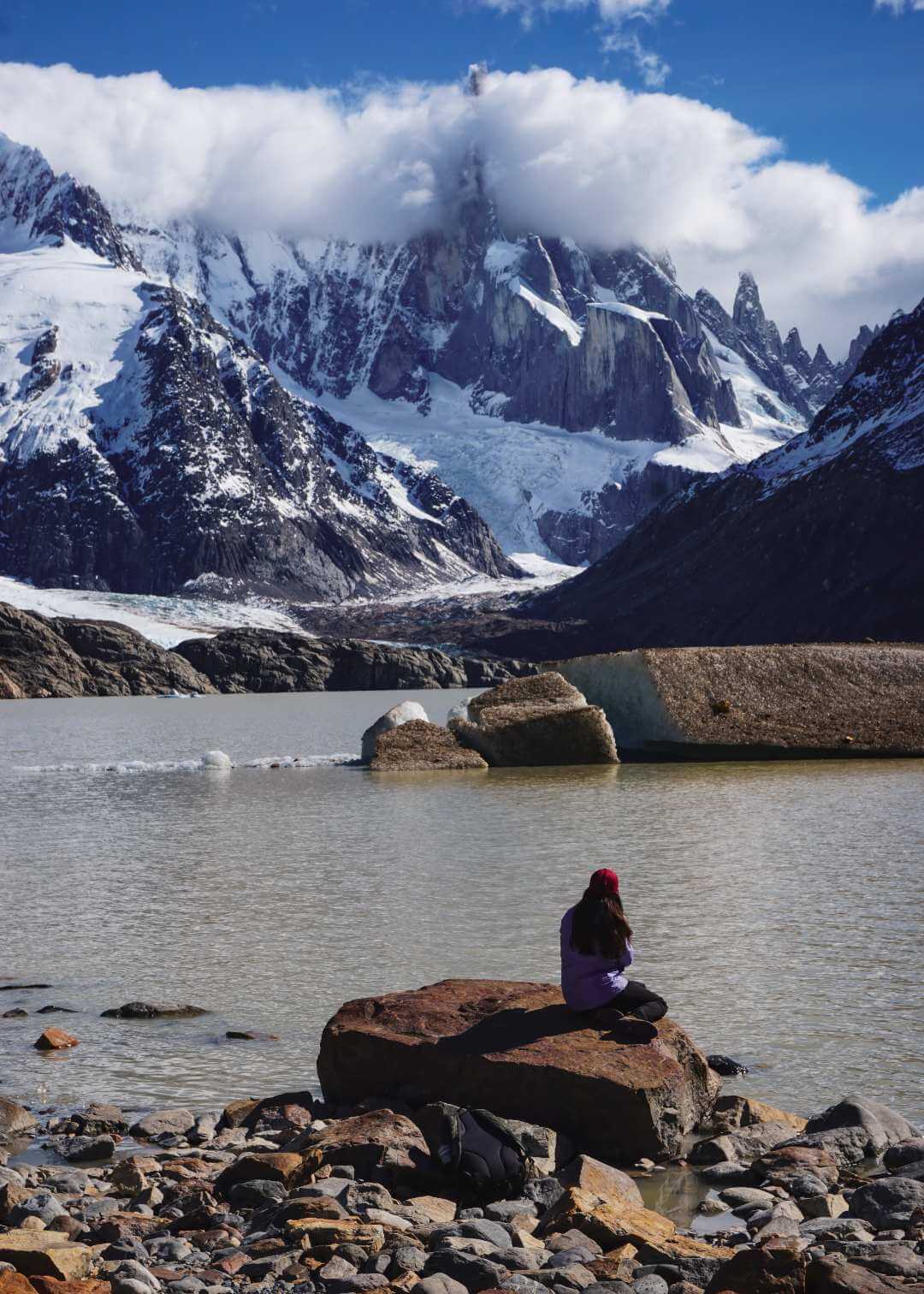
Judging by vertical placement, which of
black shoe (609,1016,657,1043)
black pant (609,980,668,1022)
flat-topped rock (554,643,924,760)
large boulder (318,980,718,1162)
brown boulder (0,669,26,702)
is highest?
brown boulder (0,669,26,702)

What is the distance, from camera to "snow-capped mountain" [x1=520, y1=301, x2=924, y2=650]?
510 ft

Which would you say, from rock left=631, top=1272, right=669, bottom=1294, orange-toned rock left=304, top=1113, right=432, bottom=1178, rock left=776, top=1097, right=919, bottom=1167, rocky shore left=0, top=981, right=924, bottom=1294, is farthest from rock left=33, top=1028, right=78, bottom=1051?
rock left=631, top=1272, right=669, bottom=1294

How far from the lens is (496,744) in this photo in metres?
36.0

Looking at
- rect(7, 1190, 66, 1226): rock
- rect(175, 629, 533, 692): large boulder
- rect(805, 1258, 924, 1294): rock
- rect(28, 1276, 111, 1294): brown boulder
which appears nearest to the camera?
rect(805, 1258, 924, 1294): rock

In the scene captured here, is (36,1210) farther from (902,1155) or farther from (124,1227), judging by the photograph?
(902,1155)

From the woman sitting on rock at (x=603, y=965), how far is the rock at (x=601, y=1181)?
4.58 feet

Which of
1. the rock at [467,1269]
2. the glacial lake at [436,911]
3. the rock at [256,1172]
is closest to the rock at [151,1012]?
the glacial lake at [436,911]

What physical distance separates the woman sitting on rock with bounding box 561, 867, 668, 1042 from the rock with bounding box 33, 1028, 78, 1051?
13.4ft

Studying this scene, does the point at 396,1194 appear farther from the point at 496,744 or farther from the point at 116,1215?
the point at 496,744

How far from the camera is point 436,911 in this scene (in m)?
16.2

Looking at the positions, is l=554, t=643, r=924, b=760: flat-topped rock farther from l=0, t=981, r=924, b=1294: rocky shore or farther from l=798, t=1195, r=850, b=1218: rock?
l=798, t=1195, r=850, b=1218: rock

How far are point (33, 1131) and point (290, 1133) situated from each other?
1785 mm

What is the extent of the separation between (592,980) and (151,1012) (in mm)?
4170

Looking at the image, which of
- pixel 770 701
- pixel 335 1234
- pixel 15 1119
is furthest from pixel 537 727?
pixel 335 1234
